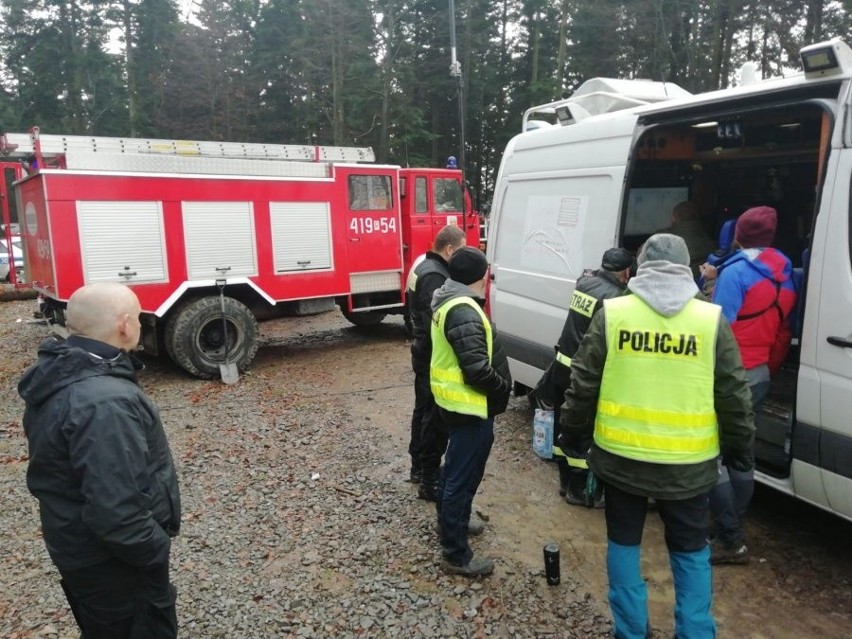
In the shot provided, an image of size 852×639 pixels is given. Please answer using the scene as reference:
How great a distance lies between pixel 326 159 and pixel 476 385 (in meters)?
6.39

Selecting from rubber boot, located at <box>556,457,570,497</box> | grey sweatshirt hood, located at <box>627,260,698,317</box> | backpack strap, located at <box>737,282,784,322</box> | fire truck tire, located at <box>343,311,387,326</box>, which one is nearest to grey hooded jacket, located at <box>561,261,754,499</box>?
grey sweatshirt hood, located at <box>627,260,698,317</box>

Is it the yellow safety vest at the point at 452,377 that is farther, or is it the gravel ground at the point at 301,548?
the yellow safety vest at the point at 452,377

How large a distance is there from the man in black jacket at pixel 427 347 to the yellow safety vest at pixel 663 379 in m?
1.63

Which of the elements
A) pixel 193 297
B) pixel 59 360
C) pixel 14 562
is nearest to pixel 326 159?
pixel 193 297

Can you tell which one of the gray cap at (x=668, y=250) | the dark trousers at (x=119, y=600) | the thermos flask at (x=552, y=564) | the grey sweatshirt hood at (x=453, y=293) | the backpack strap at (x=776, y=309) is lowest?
the thermos flask at (x=552, y=564)

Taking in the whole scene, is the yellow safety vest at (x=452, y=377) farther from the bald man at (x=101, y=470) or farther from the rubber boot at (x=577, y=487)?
the bald man at (x=101, y=470)

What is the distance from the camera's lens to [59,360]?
6.00ft

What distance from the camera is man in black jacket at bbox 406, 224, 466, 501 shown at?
12.6ft

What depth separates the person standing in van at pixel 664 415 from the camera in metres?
2.23

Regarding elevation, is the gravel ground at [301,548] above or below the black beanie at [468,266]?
below

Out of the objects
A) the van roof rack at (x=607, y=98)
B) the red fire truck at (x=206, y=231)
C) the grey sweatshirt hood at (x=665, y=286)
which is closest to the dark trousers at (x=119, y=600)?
the grey sweatshirt hood at (x=665, y=286)

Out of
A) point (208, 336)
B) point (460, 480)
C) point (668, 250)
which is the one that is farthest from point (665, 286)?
point (208, 336)

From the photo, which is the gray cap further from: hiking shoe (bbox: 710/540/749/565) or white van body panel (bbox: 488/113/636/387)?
hiking shoe (bbox: 710/540/749/565)

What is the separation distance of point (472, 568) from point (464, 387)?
3.10ft
